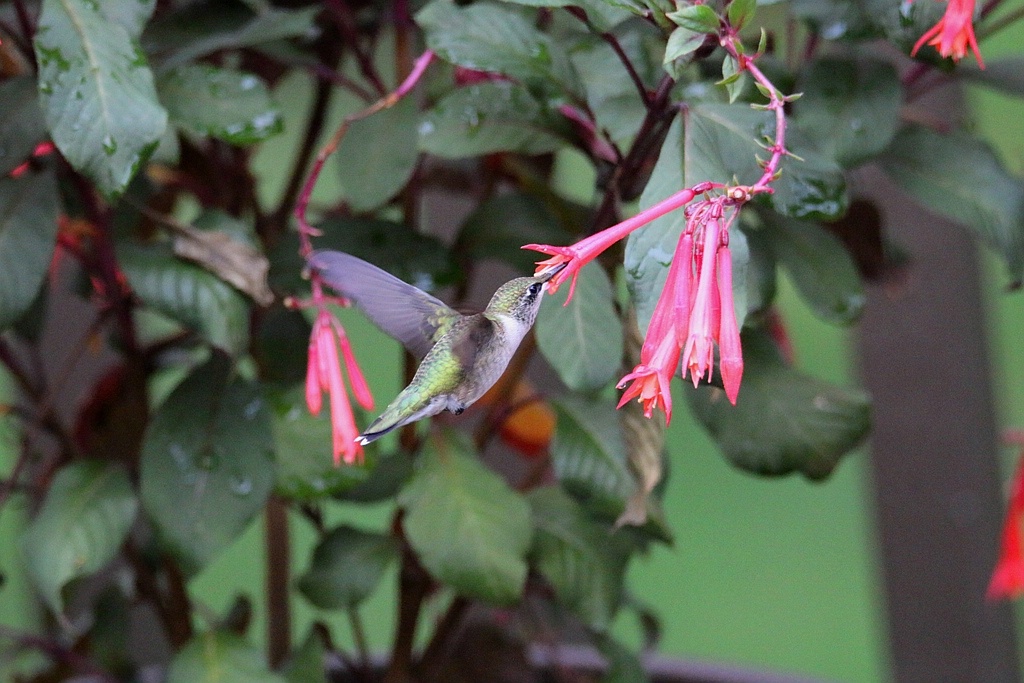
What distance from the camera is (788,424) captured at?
0.54 m

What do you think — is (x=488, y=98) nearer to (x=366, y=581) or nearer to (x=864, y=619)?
(x=366, y=581)

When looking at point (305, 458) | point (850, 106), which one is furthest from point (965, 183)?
point (305, 458)

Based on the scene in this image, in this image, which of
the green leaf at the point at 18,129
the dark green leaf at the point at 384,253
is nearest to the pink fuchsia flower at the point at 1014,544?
the dark green leaf at the point at 384,253

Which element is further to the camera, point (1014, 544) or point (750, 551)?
point (750, 551)

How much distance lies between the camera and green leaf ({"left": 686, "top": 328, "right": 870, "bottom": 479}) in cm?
54

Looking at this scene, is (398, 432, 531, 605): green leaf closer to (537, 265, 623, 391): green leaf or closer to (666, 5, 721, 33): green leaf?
(537, 265, 623, 391): green leaf

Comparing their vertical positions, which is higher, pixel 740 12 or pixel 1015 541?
pixel 740 12

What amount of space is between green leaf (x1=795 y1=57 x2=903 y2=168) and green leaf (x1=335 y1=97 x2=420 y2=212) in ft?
0.75

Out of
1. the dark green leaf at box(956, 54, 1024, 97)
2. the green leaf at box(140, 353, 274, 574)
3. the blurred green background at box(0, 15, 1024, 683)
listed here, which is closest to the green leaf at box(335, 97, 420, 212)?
the green leaf at box(140, 353, 274, 574)

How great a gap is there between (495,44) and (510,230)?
0.47 ft

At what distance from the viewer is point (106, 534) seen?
22.5 inches

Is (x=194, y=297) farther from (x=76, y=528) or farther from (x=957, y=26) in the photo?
(x=957, y=26)

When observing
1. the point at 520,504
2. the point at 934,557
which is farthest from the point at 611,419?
the point at 934,557

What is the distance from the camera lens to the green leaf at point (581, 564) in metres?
0.60
